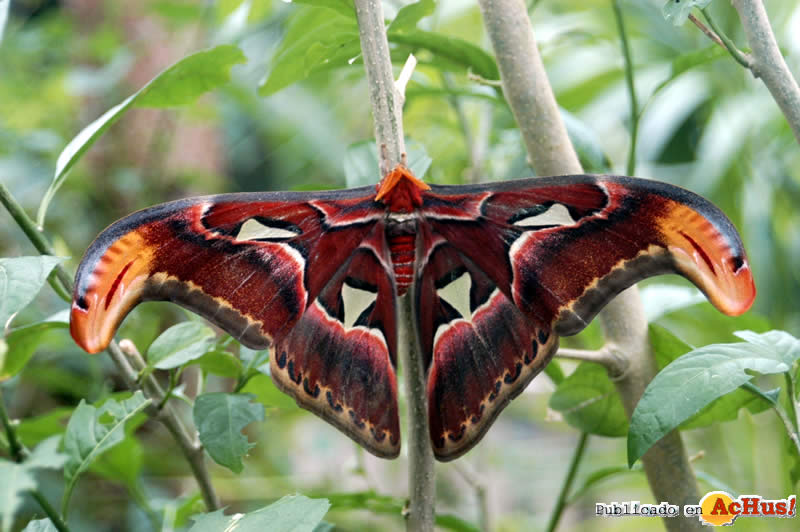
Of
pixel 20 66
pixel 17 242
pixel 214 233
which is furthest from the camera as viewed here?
pixel 20 66

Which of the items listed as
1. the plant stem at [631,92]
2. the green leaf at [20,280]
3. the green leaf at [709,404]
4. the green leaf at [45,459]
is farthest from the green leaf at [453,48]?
the green leaf at [45,459]

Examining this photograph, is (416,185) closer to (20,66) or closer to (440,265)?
(440,265)

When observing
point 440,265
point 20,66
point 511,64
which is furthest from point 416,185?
point 20,66

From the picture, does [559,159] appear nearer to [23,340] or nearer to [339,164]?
[23,340]

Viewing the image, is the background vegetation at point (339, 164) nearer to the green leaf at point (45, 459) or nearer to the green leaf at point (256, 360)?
the green leaf at point (256, 360)

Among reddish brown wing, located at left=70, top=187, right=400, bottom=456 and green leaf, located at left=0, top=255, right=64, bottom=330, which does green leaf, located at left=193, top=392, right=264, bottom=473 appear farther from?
green leaf, located at left=0, top=255, right=64, bottom=330

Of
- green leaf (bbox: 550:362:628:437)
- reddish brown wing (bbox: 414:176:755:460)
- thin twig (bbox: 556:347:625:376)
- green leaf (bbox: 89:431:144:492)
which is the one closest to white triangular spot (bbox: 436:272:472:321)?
reddish brown wing (bbox: 414:176:755:460)
